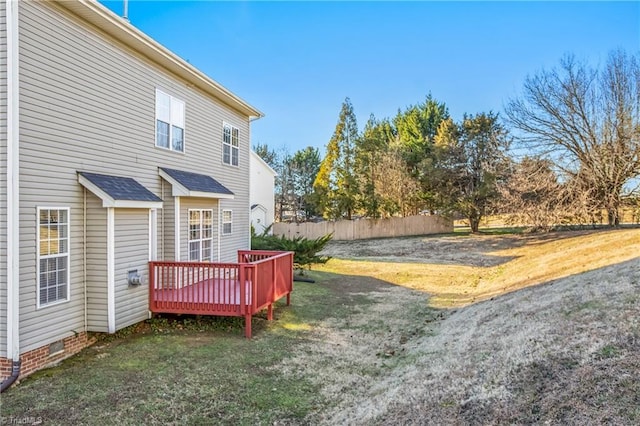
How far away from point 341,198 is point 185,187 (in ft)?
76.6

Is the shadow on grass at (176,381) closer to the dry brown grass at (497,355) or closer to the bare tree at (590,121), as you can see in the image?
Result: the dry brown grass at (497,355)

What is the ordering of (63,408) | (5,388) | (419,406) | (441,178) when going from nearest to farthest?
(419,406) < (63,408) < (5,388) < (441,178)

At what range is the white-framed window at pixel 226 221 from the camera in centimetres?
1162

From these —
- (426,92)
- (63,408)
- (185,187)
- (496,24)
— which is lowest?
(63,408)

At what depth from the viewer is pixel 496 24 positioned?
14109 millimetres

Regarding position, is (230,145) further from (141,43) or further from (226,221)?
(141,43)

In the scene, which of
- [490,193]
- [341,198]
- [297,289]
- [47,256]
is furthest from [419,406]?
[341,198]

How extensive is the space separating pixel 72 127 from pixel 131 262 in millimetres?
2609

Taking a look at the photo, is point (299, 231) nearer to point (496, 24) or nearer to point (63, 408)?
point (496, 24)

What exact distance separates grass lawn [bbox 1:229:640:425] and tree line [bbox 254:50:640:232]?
37.1 feet

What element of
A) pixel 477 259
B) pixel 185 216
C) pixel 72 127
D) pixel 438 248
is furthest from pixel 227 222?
pixel 438 248

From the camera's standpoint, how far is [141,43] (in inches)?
306

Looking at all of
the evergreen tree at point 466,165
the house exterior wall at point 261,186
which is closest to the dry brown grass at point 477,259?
the evergreen tree at point 466,165

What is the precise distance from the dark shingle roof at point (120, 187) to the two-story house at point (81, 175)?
0.03m
